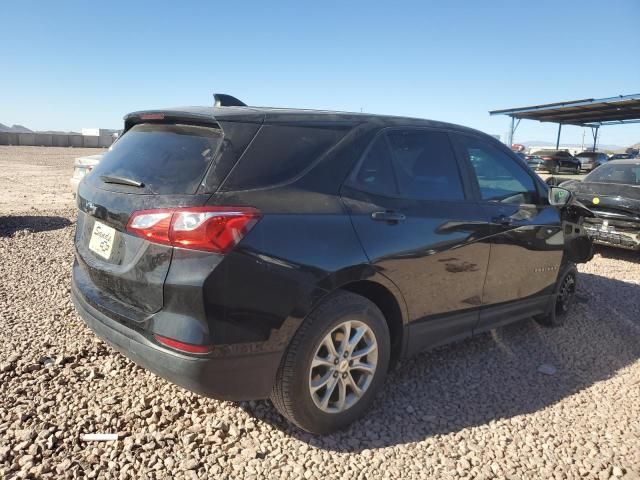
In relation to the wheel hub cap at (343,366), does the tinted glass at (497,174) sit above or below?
above

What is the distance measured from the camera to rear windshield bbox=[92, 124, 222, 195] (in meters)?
2.39

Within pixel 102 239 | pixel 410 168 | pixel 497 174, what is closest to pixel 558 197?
pixel 497 174

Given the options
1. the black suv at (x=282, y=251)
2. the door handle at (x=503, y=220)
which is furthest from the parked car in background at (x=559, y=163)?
the black suv at (x=282, y=251)

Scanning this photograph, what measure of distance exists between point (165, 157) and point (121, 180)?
284 mm

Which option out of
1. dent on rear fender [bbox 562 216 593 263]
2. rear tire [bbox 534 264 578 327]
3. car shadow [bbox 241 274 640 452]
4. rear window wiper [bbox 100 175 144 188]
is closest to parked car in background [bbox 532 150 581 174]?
Answer: car shadow [bbox 241 274 640 452]

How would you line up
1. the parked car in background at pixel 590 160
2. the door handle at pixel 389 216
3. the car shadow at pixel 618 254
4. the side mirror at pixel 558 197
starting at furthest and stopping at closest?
the parked car in background at pixel 590 160, the car shadow at pixel 618 254, the side mirror at pixel 558 197, the door handle at pixel 389 216

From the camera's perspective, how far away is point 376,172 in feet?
9.57

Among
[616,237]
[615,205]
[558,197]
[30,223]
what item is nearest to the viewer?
[558,197]

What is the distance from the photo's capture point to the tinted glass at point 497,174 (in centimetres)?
362

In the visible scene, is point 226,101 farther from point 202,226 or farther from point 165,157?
point 202,226

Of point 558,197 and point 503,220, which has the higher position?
point 558,197

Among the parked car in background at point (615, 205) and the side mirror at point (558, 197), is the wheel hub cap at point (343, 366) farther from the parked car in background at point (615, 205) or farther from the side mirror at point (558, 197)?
the parked car in background at point (615, 205)

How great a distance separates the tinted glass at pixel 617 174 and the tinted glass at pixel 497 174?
5228 mm

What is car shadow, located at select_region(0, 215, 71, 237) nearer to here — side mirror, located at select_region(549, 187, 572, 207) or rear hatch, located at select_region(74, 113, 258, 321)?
rear hatch, located at select_region(74, 113, 258, 321)
